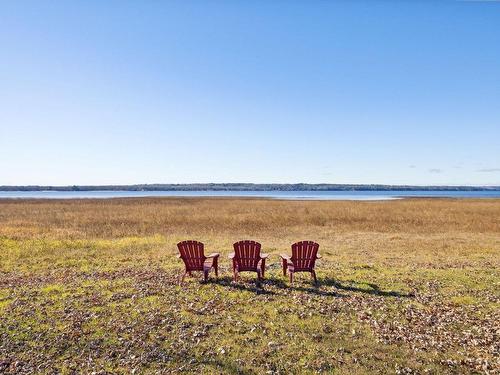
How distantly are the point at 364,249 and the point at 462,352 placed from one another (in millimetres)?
13537

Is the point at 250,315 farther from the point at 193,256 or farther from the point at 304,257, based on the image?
the point at 193,256

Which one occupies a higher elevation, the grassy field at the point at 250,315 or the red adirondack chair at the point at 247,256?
the red adirondack chair at the point at 247,256

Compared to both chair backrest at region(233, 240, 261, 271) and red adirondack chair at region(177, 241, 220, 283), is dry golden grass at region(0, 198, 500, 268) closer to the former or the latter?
chair backrest at region(233, 240, 261, 271)

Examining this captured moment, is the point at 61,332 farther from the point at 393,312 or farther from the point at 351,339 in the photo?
the point at 393,312

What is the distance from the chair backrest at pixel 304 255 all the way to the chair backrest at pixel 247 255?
1264 millimetres

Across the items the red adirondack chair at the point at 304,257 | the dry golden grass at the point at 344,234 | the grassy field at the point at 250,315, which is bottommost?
the dry golden grass at the point at 344,234

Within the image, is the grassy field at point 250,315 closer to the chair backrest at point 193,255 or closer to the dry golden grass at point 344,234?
the dry golden grass at point 344,234

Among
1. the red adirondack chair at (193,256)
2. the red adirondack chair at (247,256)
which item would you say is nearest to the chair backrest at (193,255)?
the red adirondack chair at (193,256)

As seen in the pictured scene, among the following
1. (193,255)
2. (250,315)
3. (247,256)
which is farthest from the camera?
(193,255)

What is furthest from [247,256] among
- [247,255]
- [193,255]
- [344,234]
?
[344,234]

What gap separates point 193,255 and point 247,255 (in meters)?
1.85

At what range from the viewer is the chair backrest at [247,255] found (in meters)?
12.9

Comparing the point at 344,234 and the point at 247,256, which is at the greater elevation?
the point at 247,256

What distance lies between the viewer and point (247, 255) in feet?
42.5
